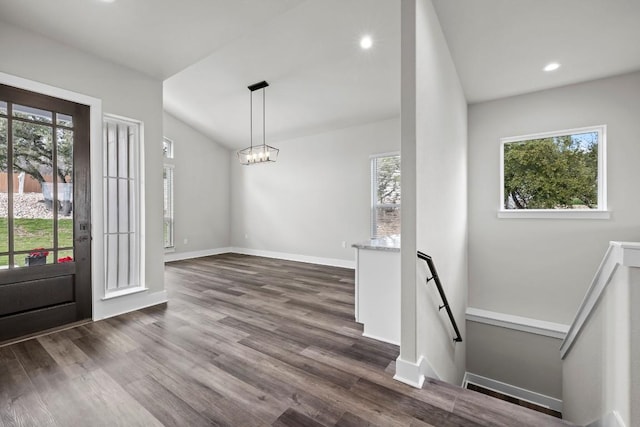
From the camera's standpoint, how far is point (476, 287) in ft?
14.7

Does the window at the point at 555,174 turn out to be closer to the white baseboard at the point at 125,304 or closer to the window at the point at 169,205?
the white baseboard at the point at 125,304

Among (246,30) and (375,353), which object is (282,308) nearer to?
(375,353)

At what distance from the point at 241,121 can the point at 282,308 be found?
14.6 feet

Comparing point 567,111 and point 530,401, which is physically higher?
point 567,111

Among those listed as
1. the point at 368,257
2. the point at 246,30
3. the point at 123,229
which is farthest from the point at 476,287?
the point at 123,229

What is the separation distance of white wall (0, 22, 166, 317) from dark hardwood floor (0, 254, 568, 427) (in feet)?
1.19

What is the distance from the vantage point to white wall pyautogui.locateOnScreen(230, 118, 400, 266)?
5621 millimetres

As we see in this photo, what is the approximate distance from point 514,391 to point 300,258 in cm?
451

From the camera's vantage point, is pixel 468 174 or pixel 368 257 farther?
pixel 468 174

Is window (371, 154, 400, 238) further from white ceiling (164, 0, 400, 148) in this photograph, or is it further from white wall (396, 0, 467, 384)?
white wall (396, 0, 467, 384)

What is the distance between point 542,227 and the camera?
4.00 m

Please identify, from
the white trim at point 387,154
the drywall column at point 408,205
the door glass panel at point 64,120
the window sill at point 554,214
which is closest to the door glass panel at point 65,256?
the door glass panel at point 64,120

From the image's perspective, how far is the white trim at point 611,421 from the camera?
1.44 meters

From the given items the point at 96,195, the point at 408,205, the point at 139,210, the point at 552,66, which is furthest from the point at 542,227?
the point at 96,195
